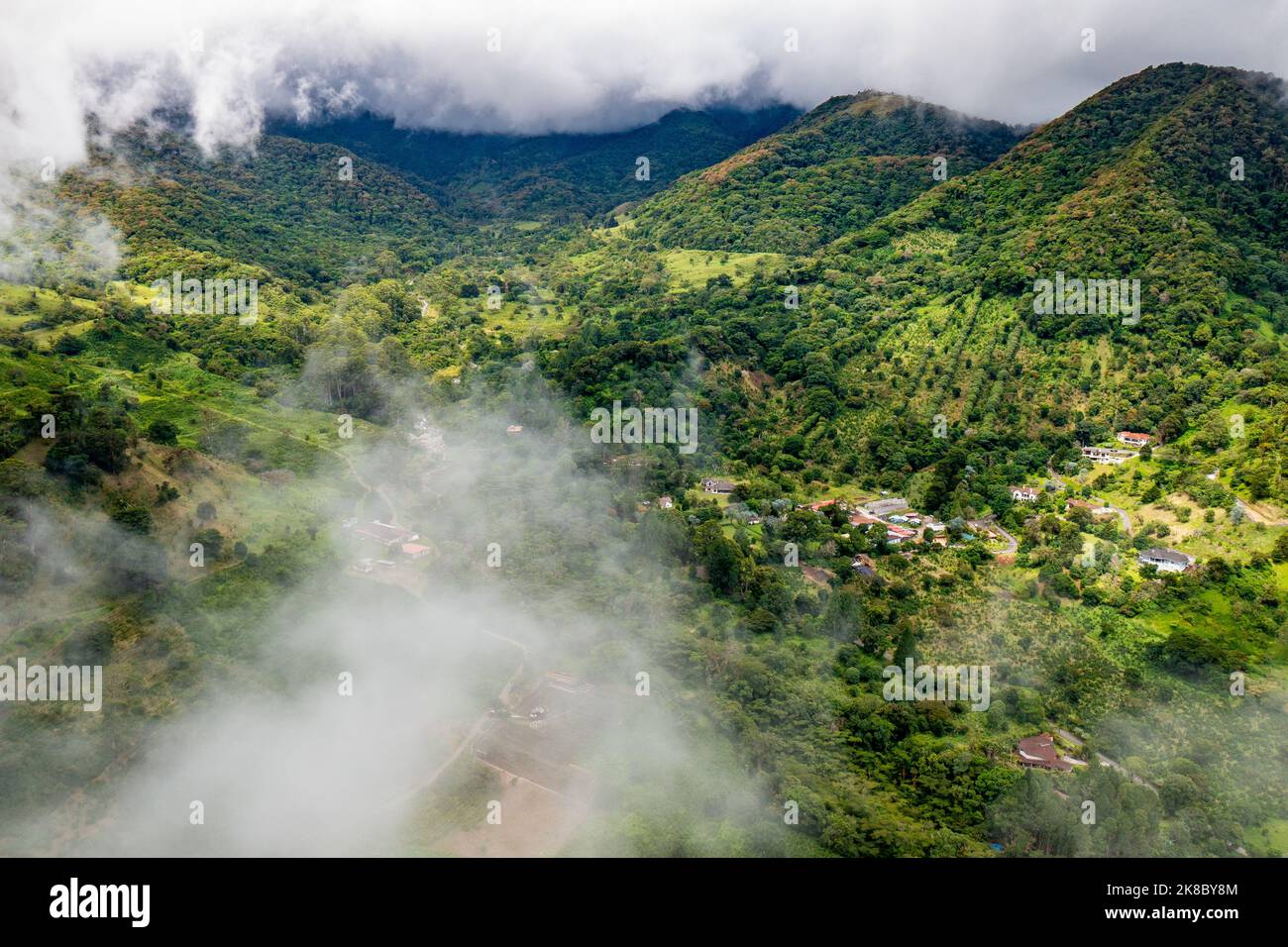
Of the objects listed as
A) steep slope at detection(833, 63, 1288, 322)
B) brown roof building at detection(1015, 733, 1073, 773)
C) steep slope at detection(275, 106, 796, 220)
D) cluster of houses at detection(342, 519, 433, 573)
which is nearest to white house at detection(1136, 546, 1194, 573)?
brown roof building at detection(1015, 733, 1073, 773)

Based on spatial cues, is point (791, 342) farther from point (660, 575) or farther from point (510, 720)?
point (510, 720)

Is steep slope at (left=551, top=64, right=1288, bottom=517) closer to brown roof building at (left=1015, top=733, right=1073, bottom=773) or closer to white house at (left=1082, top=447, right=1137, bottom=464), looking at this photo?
white house at (left=1082, top=447, right=1137, bottom=464)

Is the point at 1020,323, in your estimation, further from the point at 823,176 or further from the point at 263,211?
the point at 263,211

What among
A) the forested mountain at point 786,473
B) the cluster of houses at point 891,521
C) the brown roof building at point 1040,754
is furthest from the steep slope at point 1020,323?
the brown roof building at point 1040,754

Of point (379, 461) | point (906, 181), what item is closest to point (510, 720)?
point (379, 461)

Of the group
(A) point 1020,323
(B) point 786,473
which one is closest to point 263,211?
(B) point 786,473

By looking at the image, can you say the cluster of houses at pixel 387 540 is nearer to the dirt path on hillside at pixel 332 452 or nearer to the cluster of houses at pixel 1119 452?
the dirt path on hillside at pixel 332 452

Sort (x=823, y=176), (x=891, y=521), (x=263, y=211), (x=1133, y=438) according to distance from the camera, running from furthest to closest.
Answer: (x=823, y=176), (x=263, y=211), (x=1133, y=438), (x=891, y=521)
